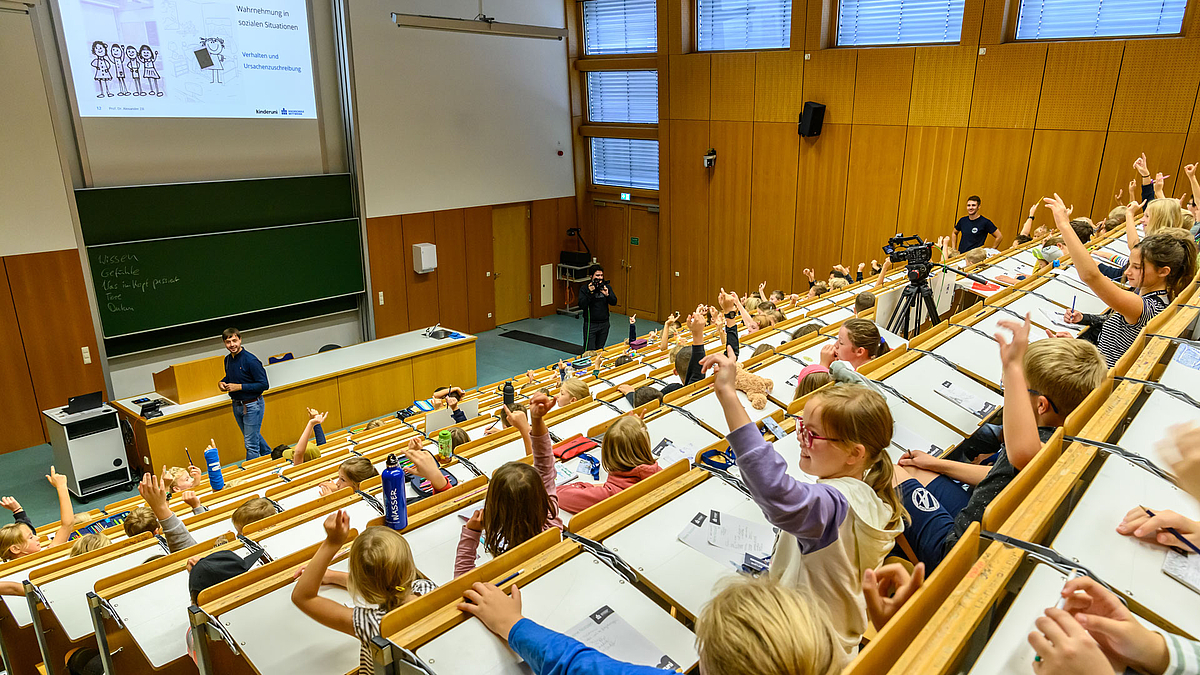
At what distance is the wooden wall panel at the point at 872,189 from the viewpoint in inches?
403

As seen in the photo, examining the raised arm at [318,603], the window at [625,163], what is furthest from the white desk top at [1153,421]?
the window at [625,163]

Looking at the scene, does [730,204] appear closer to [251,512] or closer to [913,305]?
[913,305]

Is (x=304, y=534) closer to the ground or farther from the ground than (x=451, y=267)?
farther from the ground

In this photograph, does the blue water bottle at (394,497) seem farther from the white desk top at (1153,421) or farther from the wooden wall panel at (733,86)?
the wooden wall panel at (733,86)

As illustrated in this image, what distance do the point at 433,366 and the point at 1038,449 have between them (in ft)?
28.6

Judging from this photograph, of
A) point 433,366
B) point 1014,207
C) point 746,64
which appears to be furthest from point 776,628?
point 746,64

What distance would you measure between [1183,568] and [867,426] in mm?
785

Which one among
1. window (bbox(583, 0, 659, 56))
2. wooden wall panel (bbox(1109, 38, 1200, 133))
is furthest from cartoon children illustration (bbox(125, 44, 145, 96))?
wooden wall panel (bbox(1109, 38, 1200, 133))

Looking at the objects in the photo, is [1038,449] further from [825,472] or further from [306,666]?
[306,666]

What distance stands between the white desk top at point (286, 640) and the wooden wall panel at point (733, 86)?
34.8 ft

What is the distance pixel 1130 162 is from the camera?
27.6 feet

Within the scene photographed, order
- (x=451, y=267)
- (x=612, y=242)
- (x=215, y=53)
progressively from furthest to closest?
(x=612, y=242)
(x=451, y=267)
(x=215, y=53)

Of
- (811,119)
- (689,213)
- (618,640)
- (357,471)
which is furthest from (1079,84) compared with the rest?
(618,640)

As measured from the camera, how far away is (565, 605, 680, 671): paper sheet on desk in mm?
1905
